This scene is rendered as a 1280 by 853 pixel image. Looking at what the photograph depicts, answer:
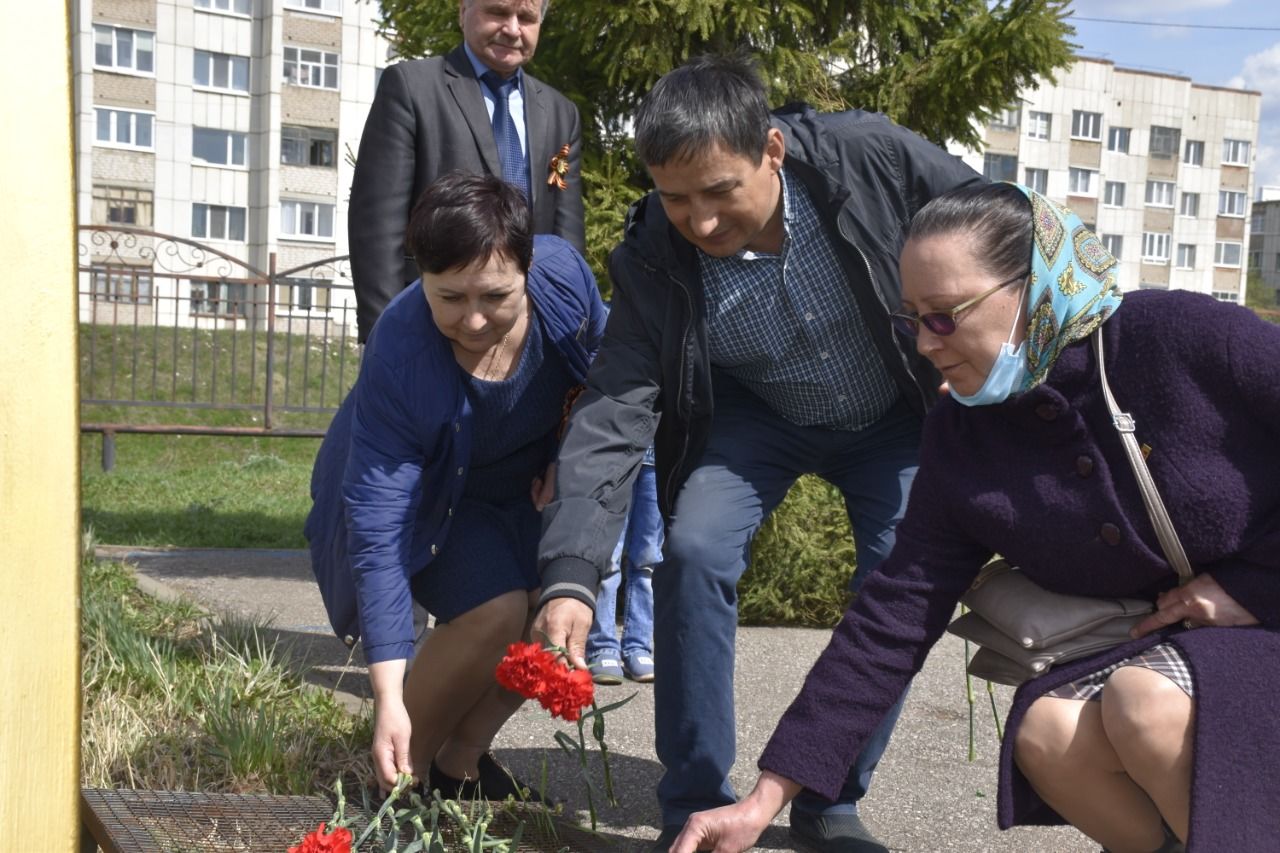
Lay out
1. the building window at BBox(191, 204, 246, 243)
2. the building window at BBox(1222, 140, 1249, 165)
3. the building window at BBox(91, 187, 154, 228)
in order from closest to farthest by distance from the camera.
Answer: the building window at BBox(91, 187, 154, 228) → the building window at BBox(191, 204, 246, 243) → the building window at BBox(1222, 140, 1249, 165)

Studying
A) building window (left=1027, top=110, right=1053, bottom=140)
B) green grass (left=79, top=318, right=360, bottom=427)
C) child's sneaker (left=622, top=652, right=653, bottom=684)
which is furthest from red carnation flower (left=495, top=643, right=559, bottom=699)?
building window (left=1027, top=110, right=1053, bottom=140)

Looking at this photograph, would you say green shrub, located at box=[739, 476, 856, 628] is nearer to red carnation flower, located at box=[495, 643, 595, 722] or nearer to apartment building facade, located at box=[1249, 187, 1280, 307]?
red carnation flower, located at box=[495, 643, 595, 722]

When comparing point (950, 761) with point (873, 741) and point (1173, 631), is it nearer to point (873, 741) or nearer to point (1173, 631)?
point (873, 741)

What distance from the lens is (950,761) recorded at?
12.9 ft

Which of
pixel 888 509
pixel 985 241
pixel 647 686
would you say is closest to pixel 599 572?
pixel 888 509

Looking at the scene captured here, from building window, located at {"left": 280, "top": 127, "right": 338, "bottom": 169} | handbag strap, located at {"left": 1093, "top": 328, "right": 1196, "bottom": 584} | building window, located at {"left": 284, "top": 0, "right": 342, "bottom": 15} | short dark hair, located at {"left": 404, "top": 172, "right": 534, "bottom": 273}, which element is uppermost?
building window, located at {"left": 284, "top": 0, "right": 342, "bottom": 15}

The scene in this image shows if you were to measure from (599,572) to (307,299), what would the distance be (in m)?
11.0

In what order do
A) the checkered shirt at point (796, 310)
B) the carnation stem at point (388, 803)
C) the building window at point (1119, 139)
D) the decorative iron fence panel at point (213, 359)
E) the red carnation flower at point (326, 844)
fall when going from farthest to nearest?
the building window at point (1119, 139) → the decorative iron fence panel at point (213, 359) → the checkered shirt at point (796, 310) → the carnation stem at point (388, 803) → the red carnation flower at point (326, 844)

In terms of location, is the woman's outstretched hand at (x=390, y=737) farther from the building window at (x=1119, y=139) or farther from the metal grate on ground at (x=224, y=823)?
the building window at (x=1119, y=139)

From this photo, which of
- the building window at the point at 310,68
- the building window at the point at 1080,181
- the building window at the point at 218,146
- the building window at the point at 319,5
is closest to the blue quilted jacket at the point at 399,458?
the building window at the point at 218,146

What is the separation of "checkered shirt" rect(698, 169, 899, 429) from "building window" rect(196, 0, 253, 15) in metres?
39.6

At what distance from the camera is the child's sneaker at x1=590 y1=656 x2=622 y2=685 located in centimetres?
430

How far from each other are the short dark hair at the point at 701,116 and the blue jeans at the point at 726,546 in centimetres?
68

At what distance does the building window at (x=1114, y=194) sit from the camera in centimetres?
6294
